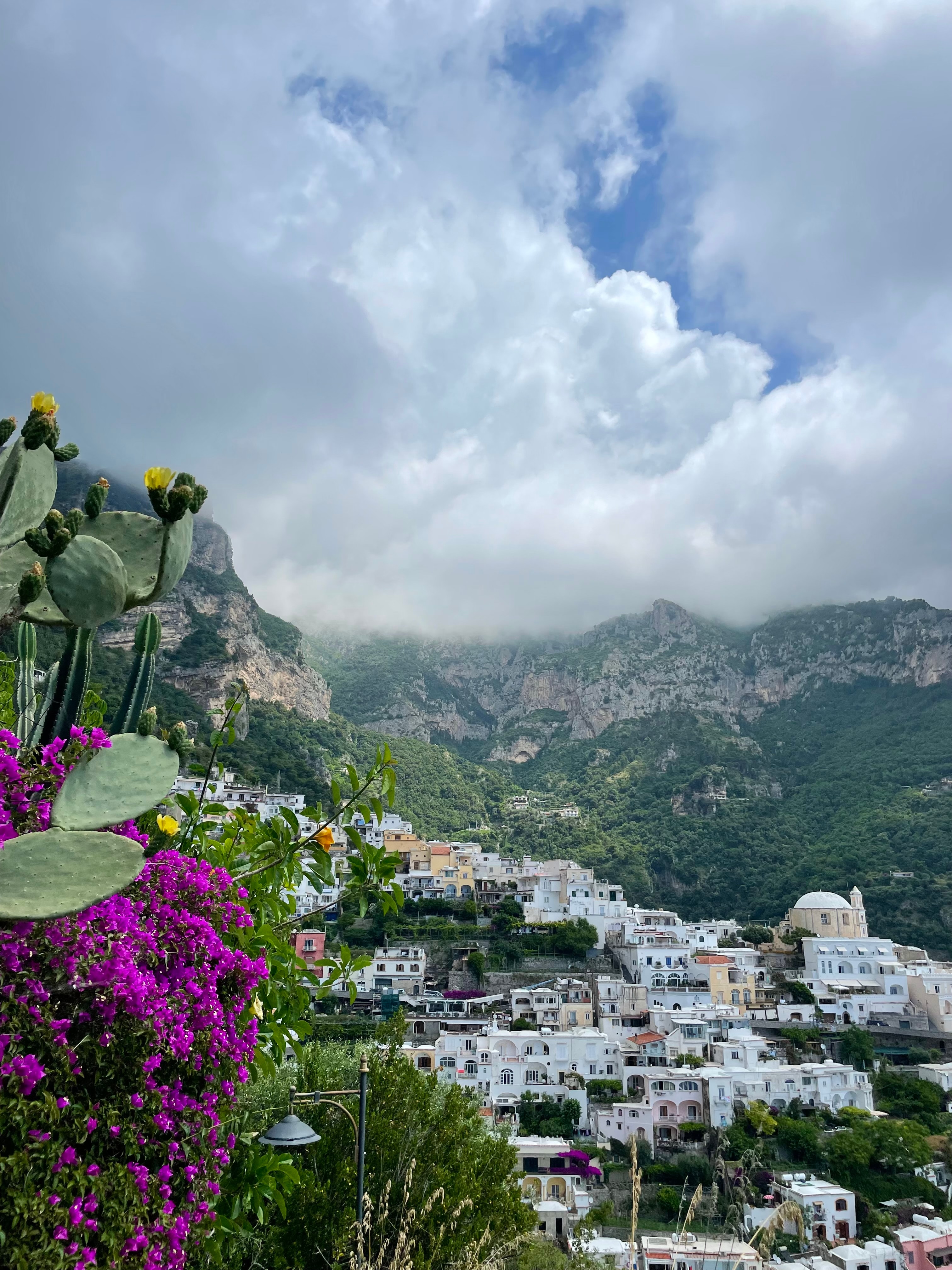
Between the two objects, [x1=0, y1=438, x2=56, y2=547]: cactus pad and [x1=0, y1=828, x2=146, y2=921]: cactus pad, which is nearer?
[x1=0, y1=828, x2=146, y2=921]: cactus pad

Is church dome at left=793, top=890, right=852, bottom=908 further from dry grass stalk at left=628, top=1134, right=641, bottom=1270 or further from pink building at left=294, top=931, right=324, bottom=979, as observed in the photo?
dry grass stalk at left=628, top=1134, right=641, bottom=1270

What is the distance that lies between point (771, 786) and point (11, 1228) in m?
79.2

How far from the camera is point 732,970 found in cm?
3819

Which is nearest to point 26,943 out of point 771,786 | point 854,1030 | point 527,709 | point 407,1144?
point 407,1144

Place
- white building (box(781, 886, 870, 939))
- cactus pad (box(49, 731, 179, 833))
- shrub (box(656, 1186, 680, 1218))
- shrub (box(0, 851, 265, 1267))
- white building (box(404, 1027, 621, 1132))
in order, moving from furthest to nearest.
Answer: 1. white building (box(781, 886, 870, 939))
2. white building (box(404, 1027, 621, 1132))
3. shrub (box(656, 1186, 680, 1218))
4. cactus pad (box(49, 731, 179, 833))
5. shrub (box(0, 851, 265, 1267))

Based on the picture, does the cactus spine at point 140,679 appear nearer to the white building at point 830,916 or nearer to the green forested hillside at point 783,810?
the white building at point 830,916

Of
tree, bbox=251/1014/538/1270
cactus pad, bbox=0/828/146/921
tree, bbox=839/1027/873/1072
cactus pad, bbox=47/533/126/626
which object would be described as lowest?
tree, bbox=839/1027/873/1072

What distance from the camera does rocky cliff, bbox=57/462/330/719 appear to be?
5656 cm

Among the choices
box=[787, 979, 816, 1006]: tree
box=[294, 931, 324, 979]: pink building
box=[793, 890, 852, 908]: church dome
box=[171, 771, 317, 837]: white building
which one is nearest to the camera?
box=[294, 931, 324, 979]: pink building

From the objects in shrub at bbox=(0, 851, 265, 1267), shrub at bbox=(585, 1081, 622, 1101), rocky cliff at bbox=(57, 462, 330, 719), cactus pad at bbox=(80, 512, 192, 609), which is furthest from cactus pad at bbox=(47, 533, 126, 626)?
rocky cliff at bbox=(57, 462, 330, 719)

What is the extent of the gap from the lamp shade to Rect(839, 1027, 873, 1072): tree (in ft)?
121

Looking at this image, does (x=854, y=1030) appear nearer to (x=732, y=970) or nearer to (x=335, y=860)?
(x=732, y=970)

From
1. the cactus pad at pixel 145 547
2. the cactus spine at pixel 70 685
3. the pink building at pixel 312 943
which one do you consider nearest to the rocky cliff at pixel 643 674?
the pink building at pixel 312 943

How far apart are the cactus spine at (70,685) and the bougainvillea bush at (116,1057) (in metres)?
0.33
